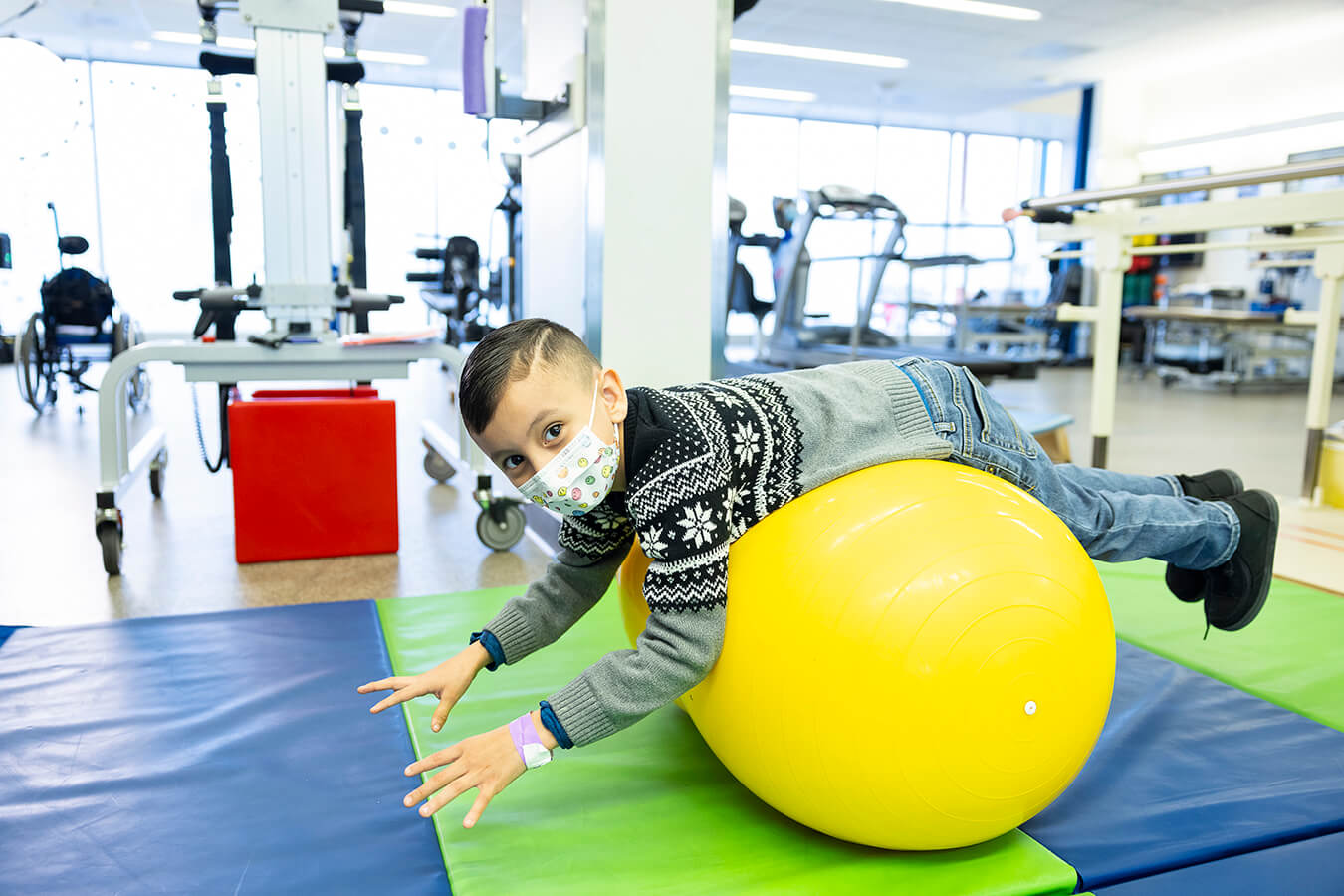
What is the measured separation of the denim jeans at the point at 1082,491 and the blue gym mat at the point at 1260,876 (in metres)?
0.53

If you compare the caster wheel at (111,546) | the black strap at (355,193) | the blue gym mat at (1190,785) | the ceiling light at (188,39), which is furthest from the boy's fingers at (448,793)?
the ceiling light at (188,39)

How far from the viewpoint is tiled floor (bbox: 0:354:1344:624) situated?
250cm

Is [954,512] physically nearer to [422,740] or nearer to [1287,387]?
[422,740]

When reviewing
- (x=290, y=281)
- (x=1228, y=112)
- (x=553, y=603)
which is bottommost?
(x=553, y=603)

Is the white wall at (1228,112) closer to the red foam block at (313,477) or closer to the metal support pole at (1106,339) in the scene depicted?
the metal support pole at (1106,339)

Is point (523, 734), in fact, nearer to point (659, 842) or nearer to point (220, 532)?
point (659, 842)

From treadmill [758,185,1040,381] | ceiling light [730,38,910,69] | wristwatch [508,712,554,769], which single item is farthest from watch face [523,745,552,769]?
ceiling light [730,38,910,69]

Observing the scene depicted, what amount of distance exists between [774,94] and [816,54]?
193 cm

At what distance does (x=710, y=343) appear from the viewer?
115 inches

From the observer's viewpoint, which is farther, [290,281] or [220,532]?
[220,532]

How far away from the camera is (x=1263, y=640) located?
6.80 ft

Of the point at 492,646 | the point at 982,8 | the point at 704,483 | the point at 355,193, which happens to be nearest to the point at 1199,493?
the point at 704,483

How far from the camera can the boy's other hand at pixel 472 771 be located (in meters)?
1.10

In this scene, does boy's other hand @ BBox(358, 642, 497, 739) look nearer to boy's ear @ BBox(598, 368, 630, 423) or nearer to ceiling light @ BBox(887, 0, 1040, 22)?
boy's ear @ BBox(598, 368, 630, 423)
